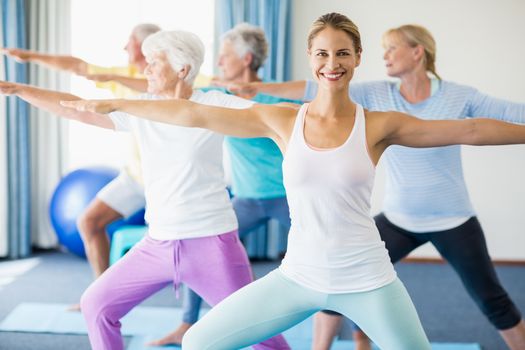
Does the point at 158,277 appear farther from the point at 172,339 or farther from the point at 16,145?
the point at 16,145

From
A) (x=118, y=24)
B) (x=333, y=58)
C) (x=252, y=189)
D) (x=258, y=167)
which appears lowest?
(x=252, y=189)

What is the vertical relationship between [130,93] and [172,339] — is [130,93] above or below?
above

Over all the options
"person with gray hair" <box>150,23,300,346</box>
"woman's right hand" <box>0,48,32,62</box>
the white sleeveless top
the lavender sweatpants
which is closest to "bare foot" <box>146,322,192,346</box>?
"person with gray hair" <box>150,23,300,346</box>

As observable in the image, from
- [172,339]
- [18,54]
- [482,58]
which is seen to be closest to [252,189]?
[172,339]

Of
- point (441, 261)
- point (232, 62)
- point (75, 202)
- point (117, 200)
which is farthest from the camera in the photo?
point (441, 261)

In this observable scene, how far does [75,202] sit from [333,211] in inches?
130

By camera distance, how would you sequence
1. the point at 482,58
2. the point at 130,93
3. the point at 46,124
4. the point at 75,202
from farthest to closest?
the point at 46,124 → the point at 482,58 → the point at 75,202 → the point at 130,93

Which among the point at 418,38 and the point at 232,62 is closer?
the point at 418,38

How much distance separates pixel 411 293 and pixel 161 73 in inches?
99.9

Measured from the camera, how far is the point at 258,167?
343 centimetres

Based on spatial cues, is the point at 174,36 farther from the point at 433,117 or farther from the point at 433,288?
the point at 433,288

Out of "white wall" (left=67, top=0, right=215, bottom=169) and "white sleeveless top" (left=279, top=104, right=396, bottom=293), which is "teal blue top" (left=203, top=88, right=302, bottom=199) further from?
"white wall" (left=67, top=0, right=215, bottom=169)

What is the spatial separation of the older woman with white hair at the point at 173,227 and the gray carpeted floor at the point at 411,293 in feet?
3.63

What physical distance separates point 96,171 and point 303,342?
2276 mm
